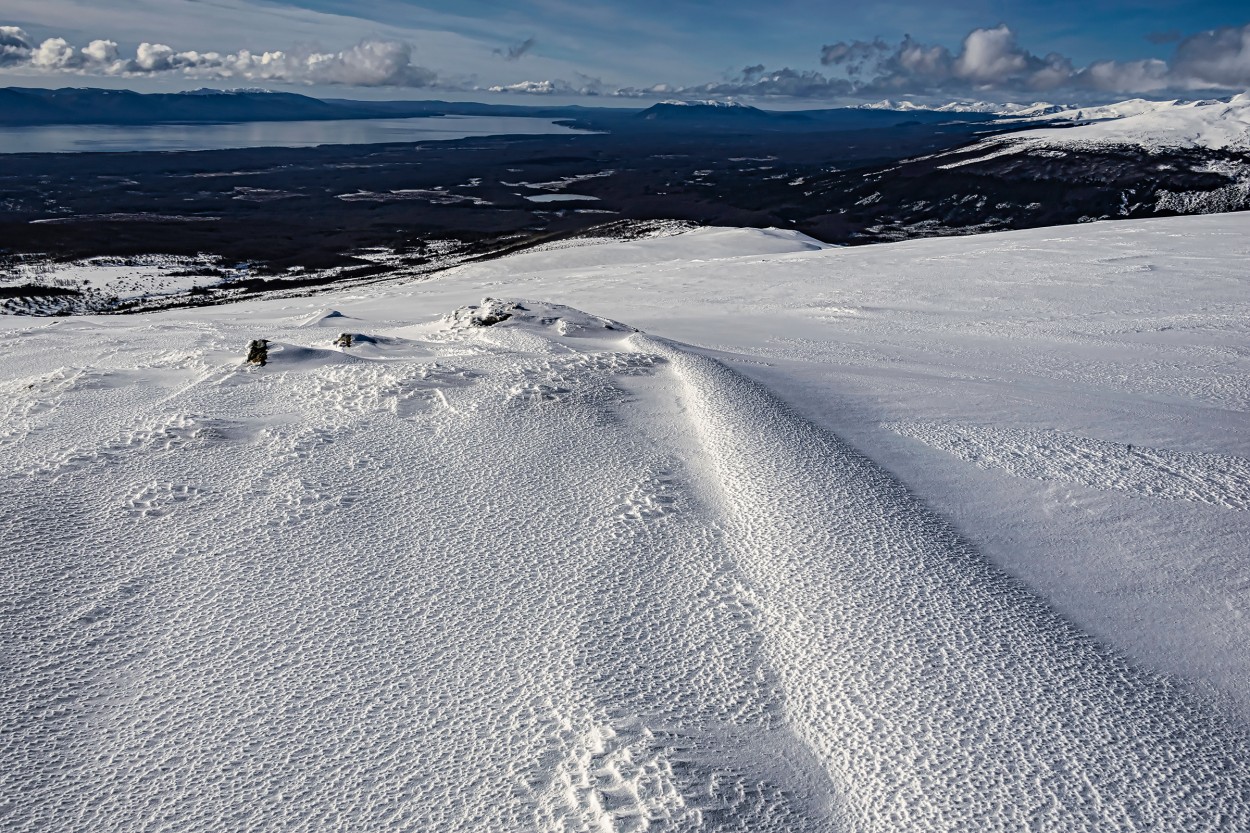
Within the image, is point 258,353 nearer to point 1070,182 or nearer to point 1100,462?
point 1100,462

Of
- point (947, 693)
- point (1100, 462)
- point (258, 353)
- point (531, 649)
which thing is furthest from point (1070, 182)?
point (531, 649)

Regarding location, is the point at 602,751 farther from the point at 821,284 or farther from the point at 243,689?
the point at 821,284

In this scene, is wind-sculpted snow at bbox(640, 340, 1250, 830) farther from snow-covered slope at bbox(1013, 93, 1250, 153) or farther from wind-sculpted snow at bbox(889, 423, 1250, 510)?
snow-covered slope at bbox(1013, 93, 1250, 153)

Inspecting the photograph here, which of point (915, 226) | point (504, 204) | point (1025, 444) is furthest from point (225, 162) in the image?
point (1025, 444)

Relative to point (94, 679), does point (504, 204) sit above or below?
below

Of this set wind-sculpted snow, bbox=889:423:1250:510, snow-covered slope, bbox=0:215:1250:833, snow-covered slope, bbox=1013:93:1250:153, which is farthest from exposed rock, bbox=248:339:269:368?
snow-covered slope, bbox=1013:93:1250:153

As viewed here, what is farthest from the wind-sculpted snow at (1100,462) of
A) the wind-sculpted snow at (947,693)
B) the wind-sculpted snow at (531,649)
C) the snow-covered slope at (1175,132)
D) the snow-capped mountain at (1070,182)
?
the snow-covered slope at (1175,132)
